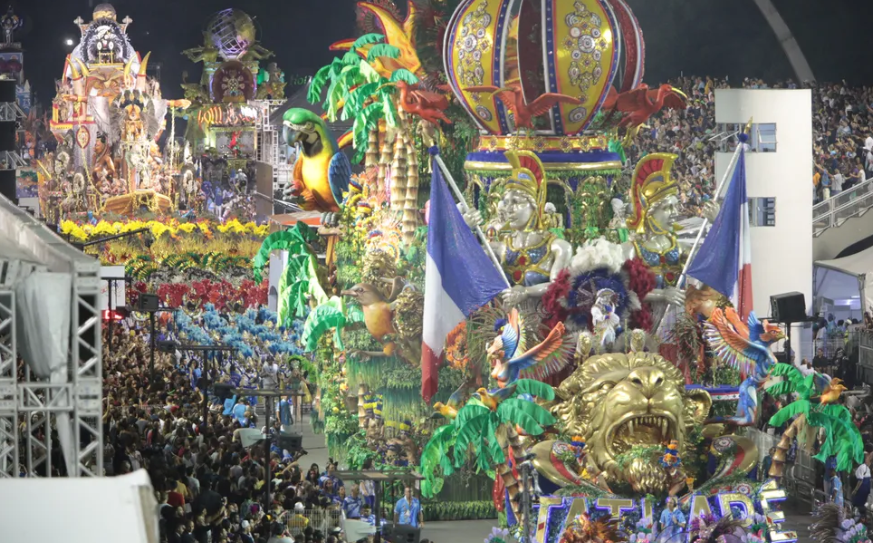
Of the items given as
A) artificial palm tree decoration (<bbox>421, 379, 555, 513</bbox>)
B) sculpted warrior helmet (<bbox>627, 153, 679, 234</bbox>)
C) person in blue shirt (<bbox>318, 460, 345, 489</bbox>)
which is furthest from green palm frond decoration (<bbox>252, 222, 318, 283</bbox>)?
artificial palm tree decoration (<bbox>421, 379, 555, 513</bbox>)

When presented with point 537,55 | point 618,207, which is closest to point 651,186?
point 618,207

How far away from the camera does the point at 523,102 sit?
23703mm

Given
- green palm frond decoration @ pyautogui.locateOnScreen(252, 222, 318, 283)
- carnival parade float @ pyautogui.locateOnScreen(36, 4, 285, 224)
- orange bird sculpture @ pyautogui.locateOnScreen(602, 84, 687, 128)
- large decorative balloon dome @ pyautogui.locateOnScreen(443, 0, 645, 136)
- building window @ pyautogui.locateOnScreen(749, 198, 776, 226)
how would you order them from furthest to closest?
carnival parade float @ pyautogui.locateOnScreen(36, 4, 285, 224) → building window @ pyautogui.locateOnScreen(749, 198, 776, 226) → green palm frond decoration @ pyautogui.locateOnScreen(252, 222, 318, 283) → orange bird sculpture @ pyautogui.locateOnScreen(602, 84, 687, 128) → large decorative balloon dome @ pyautogui.locateOnScreen(443, 0, 645, 136)

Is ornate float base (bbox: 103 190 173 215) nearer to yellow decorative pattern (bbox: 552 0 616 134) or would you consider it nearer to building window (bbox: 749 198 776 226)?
building window (bbox: 749 198 776 226)

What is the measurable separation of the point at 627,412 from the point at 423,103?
6.07m

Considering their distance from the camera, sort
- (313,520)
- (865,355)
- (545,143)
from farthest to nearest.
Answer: (865,355)
(545,143)
(313,520)

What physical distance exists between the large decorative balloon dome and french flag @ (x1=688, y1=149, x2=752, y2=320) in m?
2.02

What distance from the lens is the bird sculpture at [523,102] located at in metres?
23.6

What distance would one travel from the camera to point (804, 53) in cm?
4169

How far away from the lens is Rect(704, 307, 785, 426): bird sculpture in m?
21.2

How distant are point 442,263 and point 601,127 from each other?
11.1 feet

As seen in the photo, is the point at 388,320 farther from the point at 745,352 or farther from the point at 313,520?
the point at 745,352

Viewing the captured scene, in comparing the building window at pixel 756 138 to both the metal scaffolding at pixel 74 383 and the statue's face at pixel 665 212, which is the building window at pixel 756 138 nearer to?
the statue's face at pixel 665 212

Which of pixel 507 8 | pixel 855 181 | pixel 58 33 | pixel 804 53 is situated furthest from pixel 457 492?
pixel 58 33
